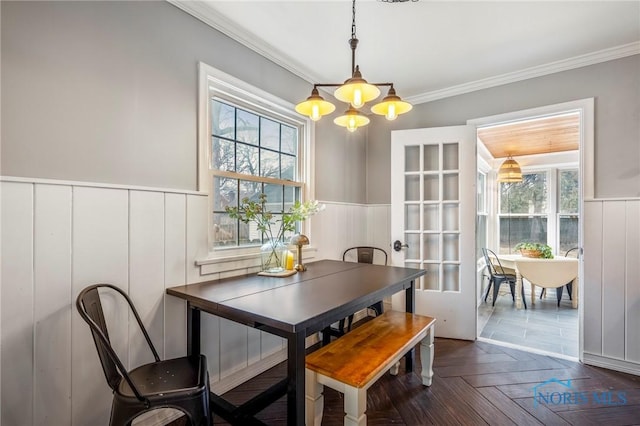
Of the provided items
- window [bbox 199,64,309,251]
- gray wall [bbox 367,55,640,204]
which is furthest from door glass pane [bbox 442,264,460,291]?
window [bbox 199,64,309,251]

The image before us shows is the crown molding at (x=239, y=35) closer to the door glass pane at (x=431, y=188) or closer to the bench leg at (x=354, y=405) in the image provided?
the door glass pane at (x=431, y=188)

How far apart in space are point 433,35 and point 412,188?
4.91 feet

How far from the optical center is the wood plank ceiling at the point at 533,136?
3510 millimetres

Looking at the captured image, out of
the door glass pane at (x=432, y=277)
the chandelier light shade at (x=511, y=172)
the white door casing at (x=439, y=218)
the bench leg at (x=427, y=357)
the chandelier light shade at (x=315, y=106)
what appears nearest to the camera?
the chandelier light shade at (x=315, y=106)

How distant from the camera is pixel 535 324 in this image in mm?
3426

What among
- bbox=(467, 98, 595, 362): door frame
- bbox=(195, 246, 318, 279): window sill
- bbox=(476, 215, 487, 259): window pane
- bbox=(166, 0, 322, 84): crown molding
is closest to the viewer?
bbox=(166, 0, 322, 84): crown molding

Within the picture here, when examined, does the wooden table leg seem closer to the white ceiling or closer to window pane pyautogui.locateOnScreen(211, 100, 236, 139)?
window pane pyautogui.locateOnScreen(211, 100, 236, 139)

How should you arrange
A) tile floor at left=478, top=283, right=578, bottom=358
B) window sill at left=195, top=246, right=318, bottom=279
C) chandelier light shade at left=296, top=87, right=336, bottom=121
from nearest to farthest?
chandelier light shade at left=296, top=87, right=336, bottom=121 → window sill at left=195, top=246, right=318, bottom=279 → tile floor at left=478, top=283, right=578, bottom=358

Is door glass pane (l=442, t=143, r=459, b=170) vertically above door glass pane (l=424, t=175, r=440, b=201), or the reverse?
door glass pane (l=442, t=143, r=459, b=170)

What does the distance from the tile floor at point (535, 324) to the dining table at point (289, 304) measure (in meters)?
1.43

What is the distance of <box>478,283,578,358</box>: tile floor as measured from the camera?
9.56 feet

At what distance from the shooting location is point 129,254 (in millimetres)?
1651

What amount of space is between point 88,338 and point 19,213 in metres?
0.68

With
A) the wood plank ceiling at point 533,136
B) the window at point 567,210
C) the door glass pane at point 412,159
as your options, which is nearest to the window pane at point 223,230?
the door glass pane at point 412,159
